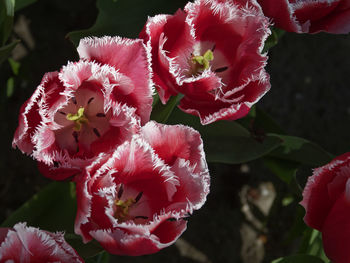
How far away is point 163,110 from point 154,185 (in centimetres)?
12

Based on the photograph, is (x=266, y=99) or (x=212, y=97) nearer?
(x=212, y=97)

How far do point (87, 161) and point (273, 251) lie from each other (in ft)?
3.35

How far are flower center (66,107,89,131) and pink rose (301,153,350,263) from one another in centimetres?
32

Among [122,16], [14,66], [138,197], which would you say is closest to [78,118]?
[138,197]

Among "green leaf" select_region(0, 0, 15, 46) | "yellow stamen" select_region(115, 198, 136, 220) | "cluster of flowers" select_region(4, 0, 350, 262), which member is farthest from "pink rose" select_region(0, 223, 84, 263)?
"green leaf" select_region(0, 0, 15, 46)

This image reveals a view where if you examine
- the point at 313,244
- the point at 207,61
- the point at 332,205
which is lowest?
the point at 313,244

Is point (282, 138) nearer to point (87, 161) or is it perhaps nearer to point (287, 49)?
point (87, 161)

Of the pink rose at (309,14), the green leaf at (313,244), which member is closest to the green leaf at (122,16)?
the pink rose at (309,14)

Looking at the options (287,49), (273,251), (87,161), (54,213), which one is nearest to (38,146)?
(87,161)

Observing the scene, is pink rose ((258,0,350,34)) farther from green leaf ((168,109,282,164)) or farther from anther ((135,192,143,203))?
anther ((135,192,143,203))

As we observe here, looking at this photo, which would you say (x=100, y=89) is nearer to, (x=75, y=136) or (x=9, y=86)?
(x=75, y=136)

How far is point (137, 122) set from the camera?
587 millimetres

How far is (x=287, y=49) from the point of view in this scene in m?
1.59

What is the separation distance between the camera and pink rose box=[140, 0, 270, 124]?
2.01ft
